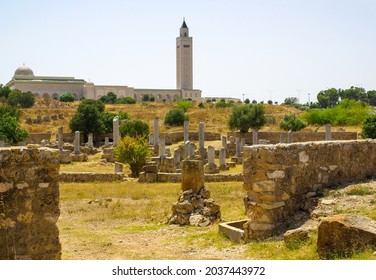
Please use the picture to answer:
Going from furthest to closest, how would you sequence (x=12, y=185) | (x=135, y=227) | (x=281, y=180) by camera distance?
(x=135, y=227)
(x=281, y=180)
(x=12, y=185)

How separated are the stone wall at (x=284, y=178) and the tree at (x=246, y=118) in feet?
131

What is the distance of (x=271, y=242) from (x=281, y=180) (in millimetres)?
1198

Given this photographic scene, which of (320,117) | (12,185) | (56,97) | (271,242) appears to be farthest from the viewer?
(56,97)

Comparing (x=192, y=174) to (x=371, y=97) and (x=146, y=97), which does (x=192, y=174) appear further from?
(x=146, y=97)

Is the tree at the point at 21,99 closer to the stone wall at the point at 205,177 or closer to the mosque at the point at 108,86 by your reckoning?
the mosque at the point at 108,86

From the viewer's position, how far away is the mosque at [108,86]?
110 meters

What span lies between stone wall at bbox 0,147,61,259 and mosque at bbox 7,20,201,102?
346 ft

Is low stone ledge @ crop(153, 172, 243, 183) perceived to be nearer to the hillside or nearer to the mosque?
the hillside

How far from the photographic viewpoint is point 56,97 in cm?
10975

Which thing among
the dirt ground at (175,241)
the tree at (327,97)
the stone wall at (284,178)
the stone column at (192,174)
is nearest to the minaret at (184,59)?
the tree at (327,97)

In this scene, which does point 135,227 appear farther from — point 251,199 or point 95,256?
point 251,199

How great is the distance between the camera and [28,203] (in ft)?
21.0

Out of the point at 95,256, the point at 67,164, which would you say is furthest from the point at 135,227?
the point at 67,164
